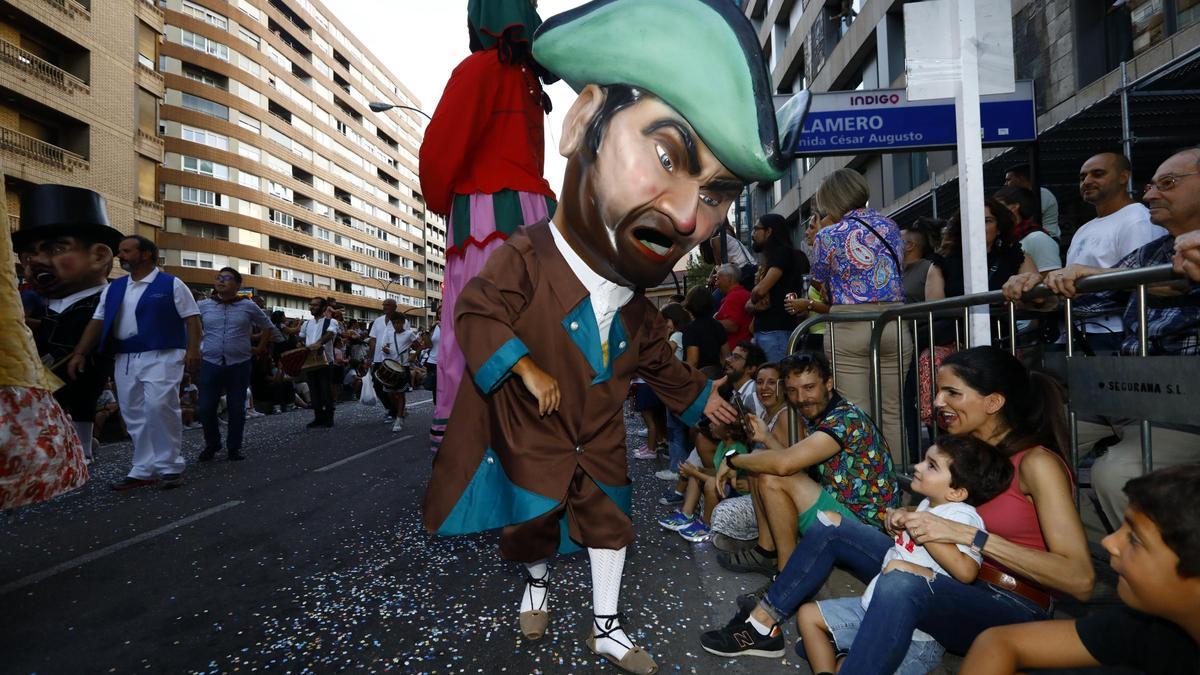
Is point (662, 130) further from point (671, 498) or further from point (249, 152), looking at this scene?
point (249, 152)

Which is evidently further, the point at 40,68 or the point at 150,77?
the point at 150,77

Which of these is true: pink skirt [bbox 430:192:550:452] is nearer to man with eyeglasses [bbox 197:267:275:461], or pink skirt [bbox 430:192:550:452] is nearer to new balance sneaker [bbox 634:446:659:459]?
new balance sneaker [bbox 634:446:659:459]

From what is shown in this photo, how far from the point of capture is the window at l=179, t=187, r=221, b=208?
3647cm

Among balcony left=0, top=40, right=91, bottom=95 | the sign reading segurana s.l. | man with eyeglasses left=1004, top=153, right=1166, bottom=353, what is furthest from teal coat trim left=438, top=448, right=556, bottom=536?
balcony left=0, top=40, right=91, bottom=95

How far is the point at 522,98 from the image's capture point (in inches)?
106

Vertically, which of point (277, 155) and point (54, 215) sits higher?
point (277, 155)

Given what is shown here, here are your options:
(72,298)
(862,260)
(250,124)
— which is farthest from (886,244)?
(250,124)

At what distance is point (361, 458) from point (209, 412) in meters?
1.51

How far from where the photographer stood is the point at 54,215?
351 centimetres

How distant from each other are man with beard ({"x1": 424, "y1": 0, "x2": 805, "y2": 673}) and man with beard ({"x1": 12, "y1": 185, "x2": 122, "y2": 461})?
295 cm

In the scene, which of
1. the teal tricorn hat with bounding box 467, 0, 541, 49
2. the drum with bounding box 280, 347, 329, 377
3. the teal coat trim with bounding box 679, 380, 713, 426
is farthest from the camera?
the drum with bounding box 280, 347, 329, 377

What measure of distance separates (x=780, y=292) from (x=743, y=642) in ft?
10.8

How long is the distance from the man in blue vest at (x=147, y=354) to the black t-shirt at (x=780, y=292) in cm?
453

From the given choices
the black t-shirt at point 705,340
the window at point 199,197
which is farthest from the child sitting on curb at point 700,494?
the window at point 199,197
